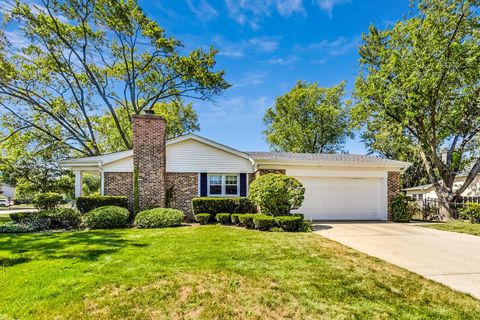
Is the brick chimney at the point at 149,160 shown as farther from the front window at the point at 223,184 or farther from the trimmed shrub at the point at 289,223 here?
the trimmed shrub at the point at 289,223

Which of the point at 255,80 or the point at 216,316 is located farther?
the point at 255,80

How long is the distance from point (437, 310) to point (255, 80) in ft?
53.9

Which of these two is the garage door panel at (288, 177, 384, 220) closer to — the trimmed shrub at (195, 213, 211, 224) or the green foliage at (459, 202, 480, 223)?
the green foliage at (459, 202, 480, 223)

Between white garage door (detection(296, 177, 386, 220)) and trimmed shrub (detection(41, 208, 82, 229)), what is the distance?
33.4ft

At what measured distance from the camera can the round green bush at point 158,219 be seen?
10.2 meters

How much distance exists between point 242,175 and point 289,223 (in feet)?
15.7

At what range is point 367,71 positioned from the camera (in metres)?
17.9

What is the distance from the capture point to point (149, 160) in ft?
39.7

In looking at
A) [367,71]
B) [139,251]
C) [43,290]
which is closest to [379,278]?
[139,251]

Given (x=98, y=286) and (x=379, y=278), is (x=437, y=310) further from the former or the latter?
(x=98, y=286)

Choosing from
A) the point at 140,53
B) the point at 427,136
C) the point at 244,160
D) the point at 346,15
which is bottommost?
the point at 244,160

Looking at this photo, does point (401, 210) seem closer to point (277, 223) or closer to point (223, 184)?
point (277, 223)

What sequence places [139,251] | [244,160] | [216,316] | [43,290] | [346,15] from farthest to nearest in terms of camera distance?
[244,160]
[346,15]
[139,251]
[43,290]
[216,316]

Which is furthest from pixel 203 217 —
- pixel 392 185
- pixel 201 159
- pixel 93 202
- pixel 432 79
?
pixel 432 79
